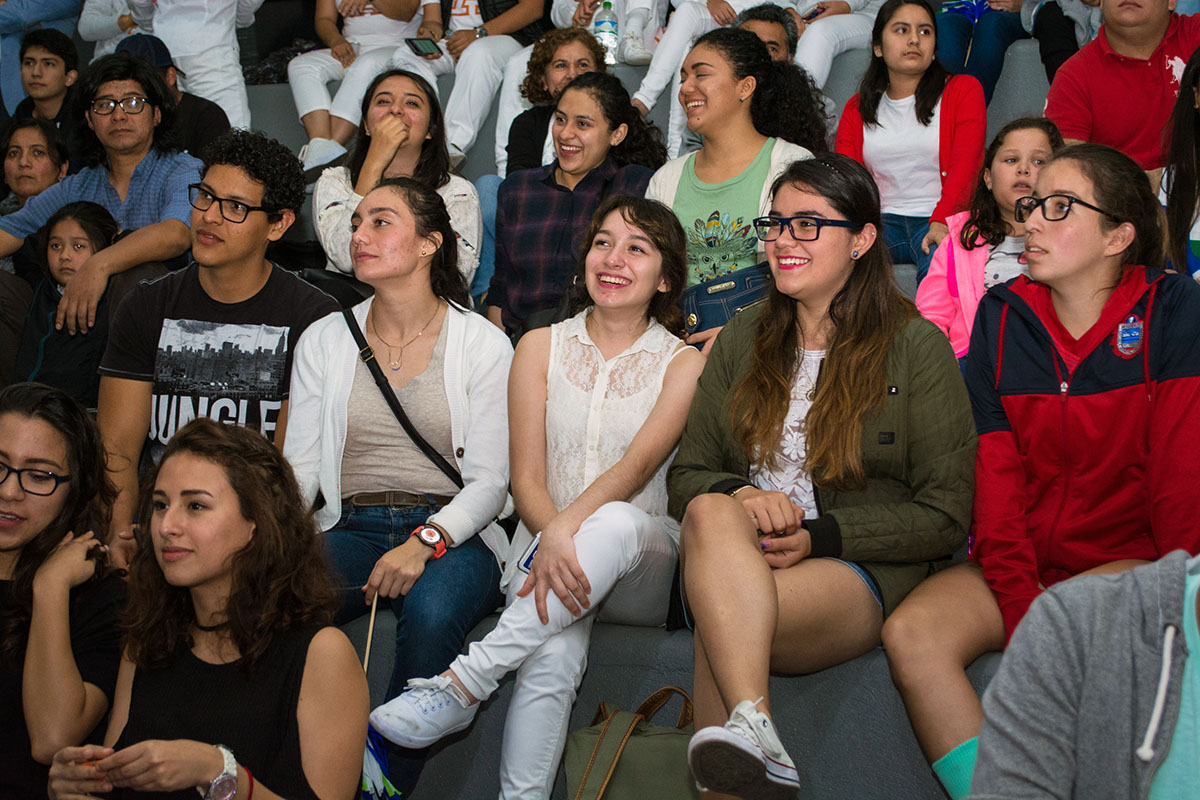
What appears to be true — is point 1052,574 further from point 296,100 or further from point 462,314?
point 296,100

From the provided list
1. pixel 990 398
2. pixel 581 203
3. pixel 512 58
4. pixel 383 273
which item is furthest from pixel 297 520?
pixel 512 58

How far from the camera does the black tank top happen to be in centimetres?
166

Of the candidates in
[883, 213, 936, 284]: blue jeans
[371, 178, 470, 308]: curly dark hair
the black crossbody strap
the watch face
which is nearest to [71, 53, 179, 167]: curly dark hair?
[371, 178, 470, 308]: curly dark hair

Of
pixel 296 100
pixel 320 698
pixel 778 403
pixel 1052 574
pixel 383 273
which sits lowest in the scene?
pixel 320 698

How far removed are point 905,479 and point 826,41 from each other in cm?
267

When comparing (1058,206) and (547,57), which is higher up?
(547,57)

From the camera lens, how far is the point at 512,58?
183 inches

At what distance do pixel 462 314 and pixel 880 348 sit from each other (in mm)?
1018

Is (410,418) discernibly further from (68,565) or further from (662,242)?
(68,565)

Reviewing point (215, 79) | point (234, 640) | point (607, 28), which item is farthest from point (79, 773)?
point (607, 28)

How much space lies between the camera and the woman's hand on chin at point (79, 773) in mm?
1582

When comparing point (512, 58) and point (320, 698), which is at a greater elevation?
point (512, 58)

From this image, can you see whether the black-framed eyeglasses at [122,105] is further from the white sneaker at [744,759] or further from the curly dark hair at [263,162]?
the white sneaker at [744,759]

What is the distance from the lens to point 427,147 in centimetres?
358
